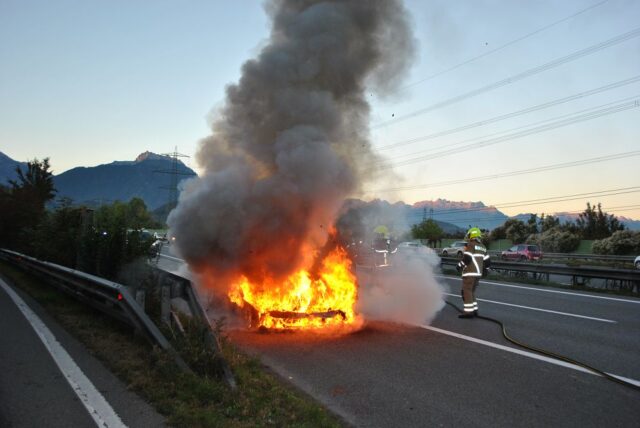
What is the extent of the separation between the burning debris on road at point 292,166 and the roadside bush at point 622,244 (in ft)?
127

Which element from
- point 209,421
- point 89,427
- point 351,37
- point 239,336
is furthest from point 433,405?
point 351,37

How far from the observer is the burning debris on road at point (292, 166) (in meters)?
7.50

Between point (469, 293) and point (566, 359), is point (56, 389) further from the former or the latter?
point (469, 293)

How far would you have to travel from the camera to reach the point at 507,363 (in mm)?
5707

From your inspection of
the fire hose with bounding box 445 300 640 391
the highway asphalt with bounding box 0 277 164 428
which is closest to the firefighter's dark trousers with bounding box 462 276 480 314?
the fire hose with bounding box 445 300 640 391

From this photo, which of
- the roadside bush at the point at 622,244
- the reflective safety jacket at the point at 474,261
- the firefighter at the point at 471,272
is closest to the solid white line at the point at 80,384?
the firefighter at the point at 471,272

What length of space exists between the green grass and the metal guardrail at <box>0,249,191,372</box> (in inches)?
7.4

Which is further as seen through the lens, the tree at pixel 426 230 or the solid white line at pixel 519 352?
the tree at pixel 426 230

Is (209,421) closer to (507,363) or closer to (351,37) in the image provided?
(507,363)

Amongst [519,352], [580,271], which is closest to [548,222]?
[580,271]

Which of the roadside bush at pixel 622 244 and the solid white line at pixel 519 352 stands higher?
the roadside bush at pixel 622 244

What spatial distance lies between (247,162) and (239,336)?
315 cm

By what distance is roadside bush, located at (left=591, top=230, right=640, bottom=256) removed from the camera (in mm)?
39219

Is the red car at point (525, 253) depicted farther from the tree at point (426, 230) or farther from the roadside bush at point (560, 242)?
the tree at point (426, 230)
